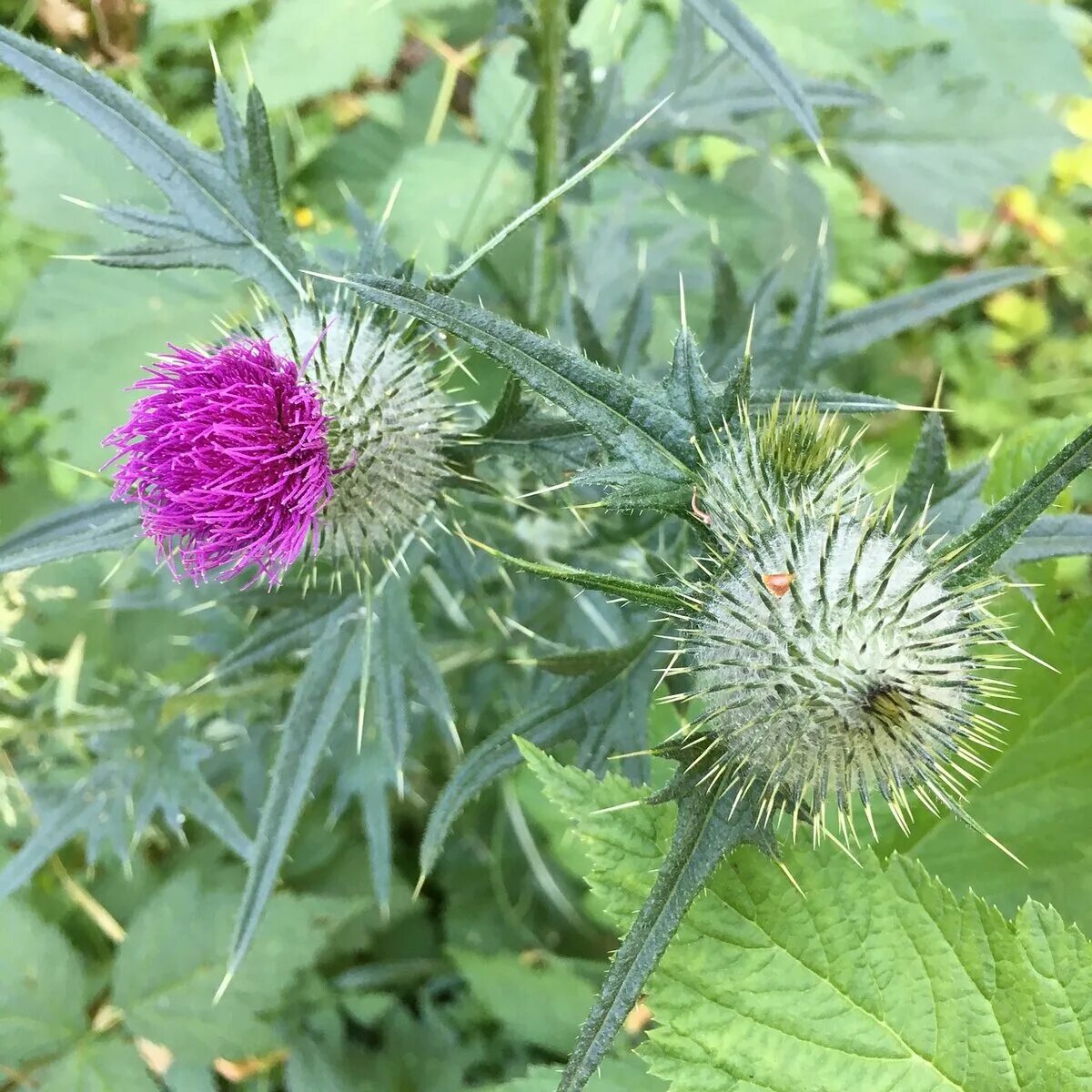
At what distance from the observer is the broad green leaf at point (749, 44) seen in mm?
1665

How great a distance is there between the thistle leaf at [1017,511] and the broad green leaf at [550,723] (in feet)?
2.19

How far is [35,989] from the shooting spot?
292 cm

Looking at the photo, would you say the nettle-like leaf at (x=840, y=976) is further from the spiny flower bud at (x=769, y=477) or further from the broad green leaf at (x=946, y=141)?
the broad green leaf at (x=946, y=141)

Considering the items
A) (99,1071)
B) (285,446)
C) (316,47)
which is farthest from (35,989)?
(316,47)

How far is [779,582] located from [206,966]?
254 cm

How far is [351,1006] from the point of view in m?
3.16

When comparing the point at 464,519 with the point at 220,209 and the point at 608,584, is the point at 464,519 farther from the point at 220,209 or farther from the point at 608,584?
the point at 608,584

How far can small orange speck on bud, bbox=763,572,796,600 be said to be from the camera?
1.36 meters

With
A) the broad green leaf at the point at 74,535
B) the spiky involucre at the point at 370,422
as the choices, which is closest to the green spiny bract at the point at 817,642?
the spiky involucre at the point at 370,422

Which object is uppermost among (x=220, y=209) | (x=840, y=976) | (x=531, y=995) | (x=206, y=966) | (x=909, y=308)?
(x=909, y=308)

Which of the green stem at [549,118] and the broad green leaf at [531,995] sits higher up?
the green stem at [549,118]

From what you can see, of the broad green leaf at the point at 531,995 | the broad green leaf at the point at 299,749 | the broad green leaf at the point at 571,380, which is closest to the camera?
the broad green leaf at the point at 571,380

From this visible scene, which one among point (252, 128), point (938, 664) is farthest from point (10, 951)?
point (938, 664)

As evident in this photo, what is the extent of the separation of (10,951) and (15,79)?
4075 mm
